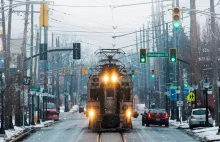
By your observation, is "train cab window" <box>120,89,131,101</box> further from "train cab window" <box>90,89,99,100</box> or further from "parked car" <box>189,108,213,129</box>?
"parked car" <box>189,108,213,129</box>

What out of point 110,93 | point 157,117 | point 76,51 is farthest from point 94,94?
point 157,117

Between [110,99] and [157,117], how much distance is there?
1149 cm

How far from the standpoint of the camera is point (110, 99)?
1635 inches

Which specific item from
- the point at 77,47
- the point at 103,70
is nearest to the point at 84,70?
the point at 77,47

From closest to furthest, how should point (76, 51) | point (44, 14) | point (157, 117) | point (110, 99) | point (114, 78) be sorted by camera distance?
point (44, 14) < point (110, 99) < point (114, 78) < point (76, 51) < point (157, 117)

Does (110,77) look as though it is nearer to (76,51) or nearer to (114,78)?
(114,78)

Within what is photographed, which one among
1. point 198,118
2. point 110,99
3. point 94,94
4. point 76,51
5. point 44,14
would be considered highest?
point 44,14

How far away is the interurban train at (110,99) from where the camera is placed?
136 ft

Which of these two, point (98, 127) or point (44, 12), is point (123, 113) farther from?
point (44, 12)

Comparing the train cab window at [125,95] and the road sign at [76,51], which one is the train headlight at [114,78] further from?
the road sign at [76,51]

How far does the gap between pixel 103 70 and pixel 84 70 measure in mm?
47785

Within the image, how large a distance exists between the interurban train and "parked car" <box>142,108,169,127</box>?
9.18m

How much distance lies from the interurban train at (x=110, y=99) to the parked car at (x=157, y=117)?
30.1 feet

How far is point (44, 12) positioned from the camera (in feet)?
107
